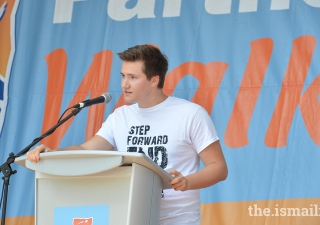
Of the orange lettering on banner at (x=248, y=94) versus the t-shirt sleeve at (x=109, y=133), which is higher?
the orange lettering on banner at (x=248, y=94)

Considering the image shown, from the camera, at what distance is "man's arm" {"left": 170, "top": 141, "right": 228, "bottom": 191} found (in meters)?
2.22

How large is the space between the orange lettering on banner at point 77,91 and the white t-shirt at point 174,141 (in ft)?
3.88

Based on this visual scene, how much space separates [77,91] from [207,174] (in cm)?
174

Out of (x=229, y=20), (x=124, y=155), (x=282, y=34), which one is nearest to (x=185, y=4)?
(x=229, y=20)

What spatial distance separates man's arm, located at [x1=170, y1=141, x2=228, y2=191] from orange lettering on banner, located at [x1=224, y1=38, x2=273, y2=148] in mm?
995

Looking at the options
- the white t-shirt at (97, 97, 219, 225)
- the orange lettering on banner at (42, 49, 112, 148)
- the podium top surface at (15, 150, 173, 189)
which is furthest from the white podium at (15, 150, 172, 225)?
the orange lettering on banner at (42, 49, 112, 148)

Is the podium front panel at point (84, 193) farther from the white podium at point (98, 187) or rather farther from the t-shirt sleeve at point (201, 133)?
the t-shirt sleeve at point (201, 133)

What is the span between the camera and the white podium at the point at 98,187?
6.70 ft

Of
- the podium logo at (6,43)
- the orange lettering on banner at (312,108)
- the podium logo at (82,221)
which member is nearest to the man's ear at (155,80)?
the podium logo at (82,221)

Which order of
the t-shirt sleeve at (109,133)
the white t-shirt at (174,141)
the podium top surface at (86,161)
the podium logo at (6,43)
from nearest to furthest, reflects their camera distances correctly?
the podium top surface at (86,161)
the white t-shirt at (174,141)
the t-shirt sleeve at (109,133)
the podium logo at (6,43)

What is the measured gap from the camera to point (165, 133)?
2.66 m

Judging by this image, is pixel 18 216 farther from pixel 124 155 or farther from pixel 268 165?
pixel 124 155

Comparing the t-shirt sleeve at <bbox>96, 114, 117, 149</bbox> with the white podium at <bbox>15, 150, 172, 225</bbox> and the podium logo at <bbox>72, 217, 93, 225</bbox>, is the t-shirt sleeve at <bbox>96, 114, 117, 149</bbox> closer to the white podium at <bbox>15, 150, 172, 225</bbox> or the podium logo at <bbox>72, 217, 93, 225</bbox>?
the white podium at <bbox>15, 150, 172, 225</bbox>

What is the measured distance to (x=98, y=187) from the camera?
213cm
